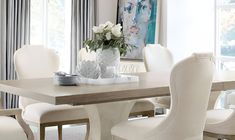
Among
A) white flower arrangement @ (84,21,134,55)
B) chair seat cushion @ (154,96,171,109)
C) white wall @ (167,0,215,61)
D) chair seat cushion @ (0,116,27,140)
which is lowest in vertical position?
chair seat cushion @ (0,116,27,140)

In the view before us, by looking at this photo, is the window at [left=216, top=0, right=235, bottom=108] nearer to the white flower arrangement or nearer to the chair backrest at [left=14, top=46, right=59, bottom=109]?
the chair backrest at [left=14, top=46, right=59, bottom=109]

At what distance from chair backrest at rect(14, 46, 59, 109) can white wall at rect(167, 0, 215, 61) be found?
2.51m

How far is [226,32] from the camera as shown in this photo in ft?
18.9

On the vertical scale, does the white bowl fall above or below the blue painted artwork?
below

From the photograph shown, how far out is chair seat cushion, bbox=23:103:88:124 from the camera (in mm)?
3312

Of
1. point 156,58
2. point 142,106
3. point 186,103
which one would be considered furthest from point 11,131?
point 156,58

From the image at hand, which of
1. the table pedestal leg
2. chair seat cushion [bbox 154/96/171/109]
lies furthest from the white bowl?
chair seat cushion [bbox 154/96/171/109]

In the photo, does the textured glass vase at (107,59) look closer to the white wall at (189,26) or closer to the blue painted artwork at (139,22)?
the white wall at (189,26)

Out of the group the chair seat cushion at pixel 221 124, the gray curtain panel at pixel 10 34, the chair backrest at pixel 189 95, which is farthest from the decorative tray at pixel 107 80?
the gray curtain panel at pixel 10 34

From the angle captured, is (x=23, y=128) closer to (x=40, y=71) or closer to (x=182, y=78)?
(x=40, y=71)

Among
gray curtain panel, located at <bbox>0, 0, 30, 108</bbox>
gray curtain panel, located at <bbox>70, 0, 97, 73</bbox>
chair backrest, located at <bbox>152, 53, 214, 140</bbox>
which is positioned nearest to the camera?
chair backrest, located at <bbox>152, 53, 214, 140</bbox>

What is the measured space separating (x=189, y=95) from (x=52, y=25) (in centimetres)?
447

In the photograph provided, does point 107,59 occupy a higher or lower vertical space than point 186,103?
higher

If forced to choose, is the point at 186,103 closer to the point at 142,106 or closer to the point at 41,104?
the point at 142,106
